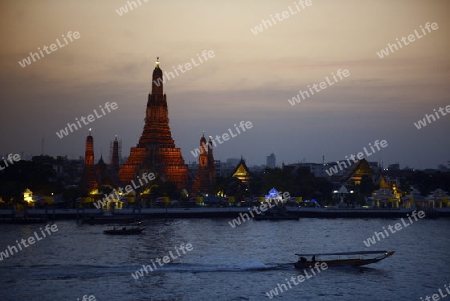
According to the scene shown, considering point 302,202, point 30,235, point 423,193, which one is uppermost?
point 30,235

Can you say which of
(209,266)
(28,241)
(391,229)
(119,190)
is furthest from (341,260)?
(119,190)

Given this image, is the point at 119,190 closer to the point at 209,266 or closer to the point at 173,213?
the point at 173,213

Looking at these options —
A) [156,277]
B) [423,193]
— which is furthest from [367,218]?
[156,277]

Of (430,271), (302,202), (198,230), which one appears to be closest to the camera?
(430,271)

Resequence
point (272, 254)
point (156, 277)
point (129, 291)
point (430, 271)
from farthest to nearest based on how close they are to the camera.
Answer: point (272, 254) < point (430, 271) < point (156, 277) < point (129, 291)

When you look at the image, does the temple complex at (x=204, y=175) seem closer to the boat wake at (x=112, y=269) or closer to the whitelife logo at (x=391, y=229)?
the whitelife logo at (x=391, y=229)

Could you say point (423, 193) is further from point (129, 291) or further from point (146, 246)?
point (129, 291)

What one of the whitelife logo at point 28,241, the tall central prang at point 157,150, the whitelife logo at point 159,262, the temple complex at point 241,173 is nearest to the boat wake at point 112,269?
the whitelife logo at point 159,262
